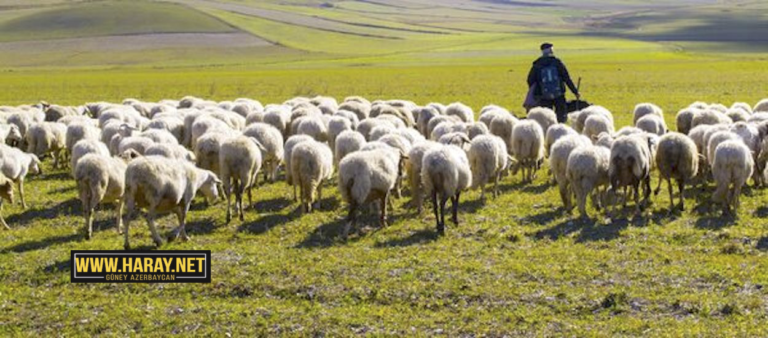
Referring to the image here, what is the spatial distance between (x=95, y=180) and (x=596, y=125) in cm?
1334

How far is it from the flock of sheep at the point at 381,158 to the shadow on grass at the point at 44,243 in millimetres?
502

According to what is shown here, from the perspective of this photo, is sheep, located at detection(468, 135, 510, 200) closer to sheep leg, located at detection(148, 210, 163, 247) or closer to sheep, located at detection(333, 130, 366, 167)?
sheep, located at detection(333, 130, 366, 167)

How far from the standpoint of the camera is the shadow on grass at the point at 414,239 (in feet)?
46.1

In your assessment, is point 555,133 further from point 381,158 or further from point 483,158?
point 381,158

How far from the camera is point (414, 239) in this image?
567 inches

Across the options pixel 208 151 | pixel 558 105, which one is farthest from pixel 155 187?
pixel 558 105

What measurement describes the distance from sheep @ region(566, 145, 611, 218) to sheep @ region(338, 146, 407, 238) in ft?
11.5

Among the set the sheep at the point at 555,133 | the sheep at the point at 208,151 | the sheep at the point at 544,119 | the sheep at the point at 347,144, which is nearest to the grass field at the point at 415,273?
the sheep at the point at 208,151

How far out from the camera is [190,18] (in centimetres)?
15938

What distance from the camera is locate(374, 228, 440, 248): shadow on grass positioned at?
14062 mm

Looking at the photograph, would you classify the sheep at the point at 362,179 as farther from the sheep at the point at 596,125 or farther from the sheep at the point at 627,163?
the sheep at the point at 596,125

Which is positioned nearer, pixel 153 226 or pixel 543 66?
pixel 153 226

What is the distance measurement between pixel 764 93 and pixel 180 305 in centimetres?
4528

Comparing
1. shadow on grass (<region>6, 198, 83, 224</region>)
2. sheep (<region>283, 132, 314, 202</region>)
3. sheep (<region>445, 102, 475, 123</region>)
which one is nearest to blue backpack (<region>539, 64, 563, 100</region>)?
sheep (<region>445, 102, 475, 123</region>)
